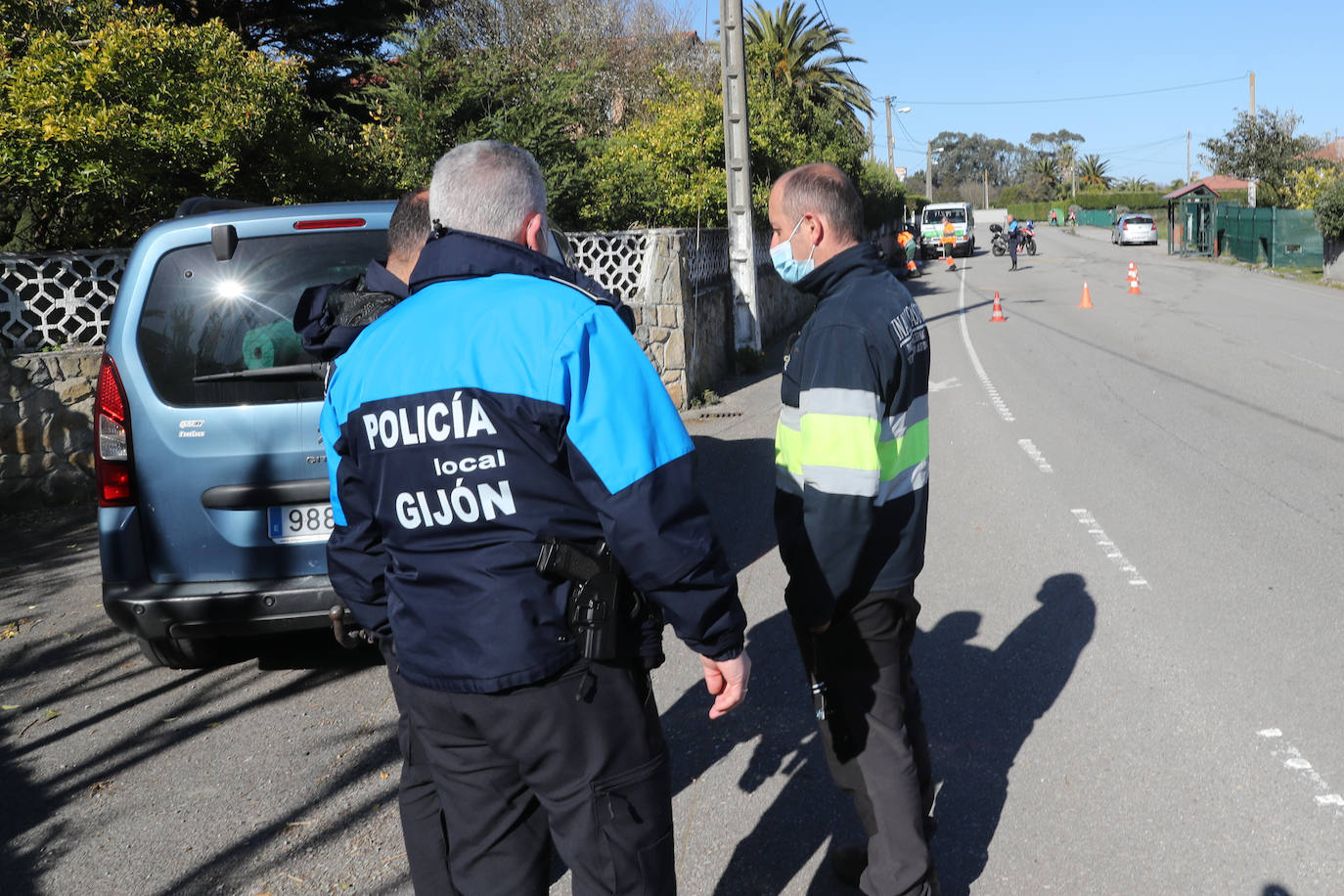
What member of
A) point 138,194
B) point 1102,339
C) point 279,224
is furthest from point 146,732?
point 1102,339

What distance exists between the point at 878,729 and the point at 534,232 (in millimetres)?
1537

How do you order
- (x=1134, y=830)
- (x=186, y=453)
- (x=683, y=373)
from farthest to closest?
(x=683, y=373), (x=186, y=453), (x=1134, y=830)

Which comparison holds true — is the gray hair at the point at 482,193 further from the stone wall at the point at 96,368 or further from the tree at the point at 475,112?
the tree at the point at 475,112

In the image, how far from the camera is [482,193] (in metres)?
2.20

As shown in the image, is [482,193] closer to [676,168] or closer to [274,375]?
[274,375]

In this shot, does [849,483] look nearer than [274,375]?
Yes

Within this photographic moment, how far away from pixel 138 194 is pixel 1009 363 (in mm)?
10177

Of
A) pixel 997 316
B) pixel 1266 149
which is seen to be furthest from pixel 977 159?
pixel 997 316

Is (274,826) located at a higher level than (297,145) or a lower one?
lower

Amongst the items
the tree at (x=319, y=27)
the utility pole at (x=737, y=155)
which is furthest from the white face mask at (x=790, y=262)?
the tree at (x=319, y=27)

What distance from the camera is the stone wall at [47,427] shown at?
826 cm

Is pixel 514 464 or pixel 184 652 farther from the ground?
pixel 514 464

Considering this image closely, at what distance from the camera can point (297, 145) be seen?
10.6 metres

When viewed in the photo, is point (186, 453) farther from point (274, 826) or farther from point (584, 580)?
point (584, 580)
